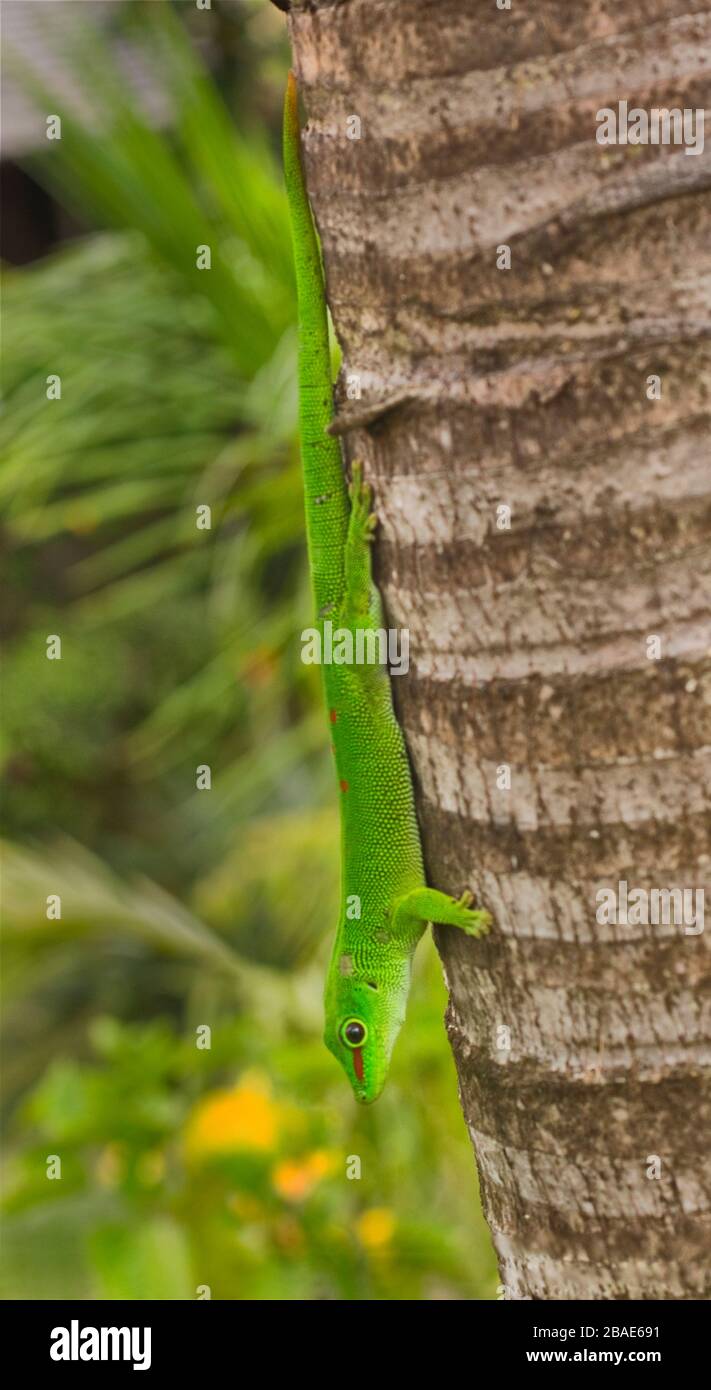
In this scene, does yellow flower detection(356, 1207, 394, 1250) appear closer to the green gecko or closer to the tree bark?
the green gecko

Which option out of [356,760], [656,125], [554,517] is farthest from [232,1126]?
[656,125]

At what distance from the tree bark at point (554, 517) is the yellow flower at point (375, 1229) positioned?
186cm

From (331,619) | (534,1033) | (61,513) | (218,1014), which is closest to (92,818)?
(218,1014)

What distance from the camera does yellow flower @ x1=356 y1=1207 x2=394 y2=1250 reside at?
141 inches

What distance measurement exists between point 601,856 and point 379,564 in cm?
54

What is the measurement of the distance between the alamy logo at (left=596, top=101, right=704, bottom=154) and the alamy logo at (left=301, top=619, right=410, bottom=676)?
26.5 inches

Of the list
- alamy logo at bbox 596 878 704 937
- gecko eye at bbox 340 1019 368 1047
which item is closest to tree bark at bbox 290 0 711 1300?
alamy logo at bbox 596 878 704 937

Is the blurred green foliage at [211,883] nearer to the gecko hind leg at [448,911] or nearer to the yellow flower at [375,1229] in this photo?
the yellow flower at [375,1229]

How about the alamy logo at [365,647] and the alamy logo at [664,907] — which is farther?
the alamy logo at [365,647]

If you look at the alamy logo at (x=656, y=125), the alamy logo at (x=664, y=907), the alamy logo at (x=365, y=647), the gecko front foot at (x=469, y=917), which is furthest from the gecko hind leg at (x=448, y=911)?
the alamy logo at (x=656, y=125)

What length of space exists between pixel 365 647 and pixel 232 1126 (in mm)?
2082

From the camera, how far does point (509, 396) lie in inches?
62.4

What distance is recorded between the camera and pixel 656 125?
1.48 meters

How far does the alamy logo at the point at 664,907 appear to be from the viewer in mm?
1624
